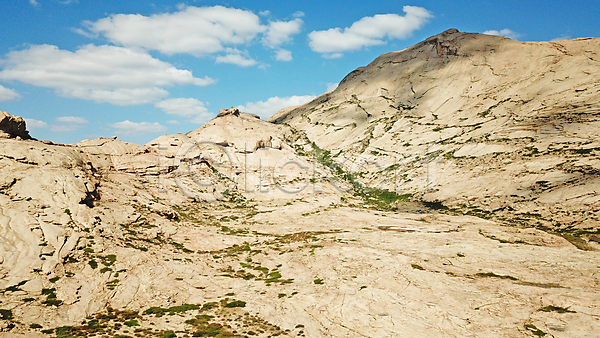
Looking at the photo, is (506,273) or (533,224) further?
(533,224)

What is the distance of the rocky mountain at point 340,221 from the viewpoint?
1379 inches

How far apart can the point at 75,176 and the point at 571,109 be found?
359 ft

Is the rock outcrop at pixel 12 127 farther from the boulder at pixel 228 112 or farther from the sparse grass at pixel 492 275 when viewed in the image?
the sparse grass at pixel 492 275

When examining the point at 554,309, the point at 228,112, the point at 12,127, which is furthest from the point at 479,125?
the point at 12,127

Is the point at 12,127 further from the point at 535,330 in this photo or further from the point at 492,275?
the point at 535,330

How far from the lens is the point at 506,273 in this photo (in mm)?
43219

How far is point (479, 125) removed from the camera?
104 metres

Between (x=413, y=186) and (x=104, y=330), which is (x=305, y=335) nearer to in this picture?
(x=104, y=330)

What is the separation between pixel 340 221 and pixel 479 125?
191 feet

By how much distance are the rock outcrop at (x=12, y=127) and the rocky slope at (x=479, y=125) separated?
83308mm

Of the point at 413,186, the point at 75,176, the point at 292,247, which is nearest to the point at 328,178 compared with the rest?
Answer: the point at 413,186

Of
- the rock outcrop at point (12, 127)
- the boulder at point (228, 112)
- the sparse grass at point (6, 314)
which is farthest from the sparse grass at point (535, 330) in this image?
the boulder at point (228, 112)

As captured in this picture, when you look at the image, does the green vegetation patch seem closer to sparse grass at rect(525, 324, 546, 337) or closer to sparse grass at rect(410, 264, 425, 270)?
sparse grass at rect(410, 264, 425, 270)

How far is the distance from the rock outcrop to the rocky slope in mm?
83308
